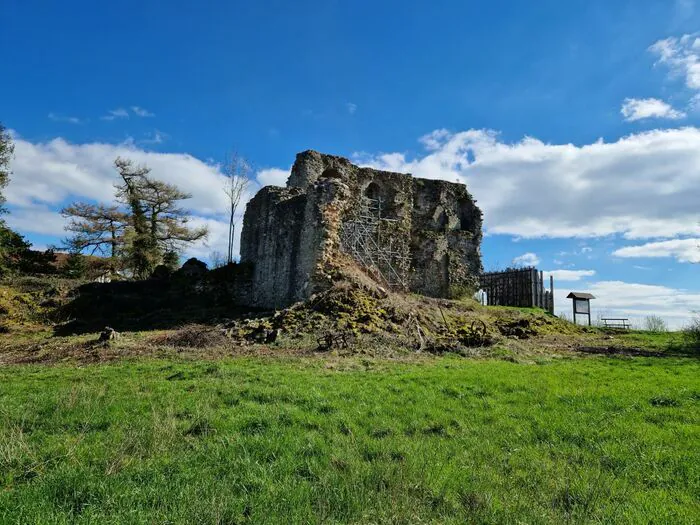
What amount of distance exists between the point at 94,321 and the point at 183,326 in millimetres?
5704

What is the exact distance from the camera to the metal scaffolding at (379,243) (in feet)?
80.4

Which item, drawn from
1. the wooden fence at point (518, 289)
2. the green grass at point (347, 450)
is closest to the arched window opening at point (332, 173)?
the wooden fence at point (518, 289)

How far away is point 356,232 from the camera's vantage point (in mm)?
23562

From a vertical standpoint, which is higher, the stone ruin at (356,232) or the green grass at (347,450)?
the stone ruin at (356,232)

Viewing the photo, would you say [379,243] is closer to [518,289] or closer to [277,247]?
[277,247]

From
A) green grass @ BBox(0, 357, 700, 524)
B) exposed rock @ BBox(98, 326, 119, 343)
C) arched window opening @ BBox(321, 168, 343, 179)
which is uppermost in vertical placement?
arched window opening @ BBox(321, 168, 343, 179)

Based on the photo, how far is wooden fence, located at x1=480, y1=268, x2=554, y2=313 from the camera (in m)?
29.4

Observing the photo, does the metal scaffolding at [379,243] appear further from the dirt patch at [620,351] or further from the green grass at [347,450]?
the green grass at [347,450]

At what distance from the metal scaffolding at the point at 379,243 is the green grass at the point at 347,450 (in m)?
16.1

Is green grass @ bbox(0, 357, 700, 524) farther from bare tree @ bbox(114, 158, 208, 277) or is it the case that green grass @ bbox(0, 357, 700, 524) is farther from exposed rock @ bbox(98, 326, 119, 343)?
bare tree @ bbox(114, 158, 208, 277)

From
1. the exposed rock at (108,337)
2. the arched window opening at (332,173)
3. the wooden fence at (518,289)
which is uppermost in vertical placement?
the arched window opening at (332,173)

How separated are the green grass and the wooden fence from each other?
70.9 feet

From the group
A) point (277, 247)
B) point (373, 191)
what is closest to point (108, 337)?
point (277, 247)

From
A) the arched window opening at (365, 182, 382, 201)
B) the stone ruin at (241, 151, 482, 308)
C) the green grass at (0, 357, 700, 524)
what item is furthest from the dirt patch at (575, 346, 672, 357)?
the arched window opening at (365, 182, 382, 201)
